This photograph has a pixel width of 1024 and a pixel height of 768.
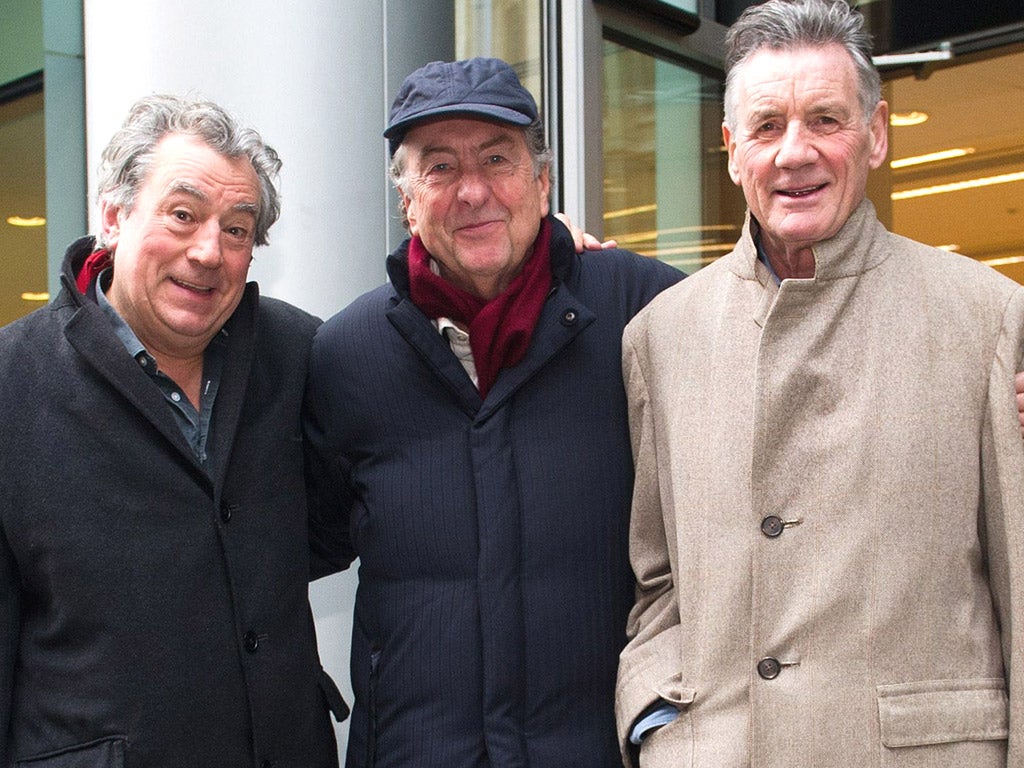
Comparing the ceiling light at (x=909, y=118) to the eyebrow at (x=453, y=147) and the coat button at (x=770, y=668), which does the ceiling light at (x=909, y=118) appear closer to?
the eyebrow at (x=453, y=147)

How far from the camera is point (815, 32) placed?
2.32 metres

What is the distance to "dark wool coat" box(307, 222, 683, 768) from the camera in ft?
8.34

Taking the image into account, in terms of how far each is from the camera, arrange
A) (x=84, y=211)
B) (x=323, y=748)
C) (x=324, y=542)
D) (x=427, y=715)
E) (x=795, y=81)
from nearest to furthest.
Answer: (x=795, y=81)
(x=427, y=715)
(x=323, y=748)
(x=324, y=542)
(x=84, y=211)

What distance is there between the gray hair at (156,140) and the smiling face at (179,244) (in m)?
0.02

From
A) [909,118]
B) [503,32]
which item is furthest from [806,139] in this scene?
[909,118]

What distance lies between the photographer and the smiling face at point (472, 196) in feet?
8.77

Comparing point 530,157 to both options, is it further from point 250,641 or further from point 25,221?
point 25,221

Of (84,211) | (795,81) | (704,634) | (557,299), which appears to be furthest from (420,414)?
(84,211)

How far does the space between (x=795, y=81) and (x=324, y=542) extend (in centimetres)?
146

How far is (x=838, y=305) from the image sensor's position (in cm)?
230

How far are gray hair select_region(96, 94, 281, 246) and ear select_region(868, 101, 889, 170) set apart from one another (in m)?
1.20

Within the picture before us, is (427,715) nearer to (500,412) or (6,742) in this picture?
(500,412)

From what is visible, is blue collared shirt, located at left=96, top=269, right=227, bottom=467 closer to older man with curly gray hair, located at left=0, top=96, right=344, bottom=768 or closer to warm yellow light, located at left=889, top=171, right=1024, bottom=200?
older man with curly gray hair, located at left=0, top=96, right=344, bottom=768

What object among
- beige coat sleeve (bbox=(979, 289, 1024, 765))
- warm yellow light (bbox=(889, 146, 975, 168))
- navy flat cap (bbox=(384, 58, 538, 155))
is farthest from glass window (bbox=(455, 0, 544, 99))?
warm yellow light (bbox=(889, 146, 975, 168))
